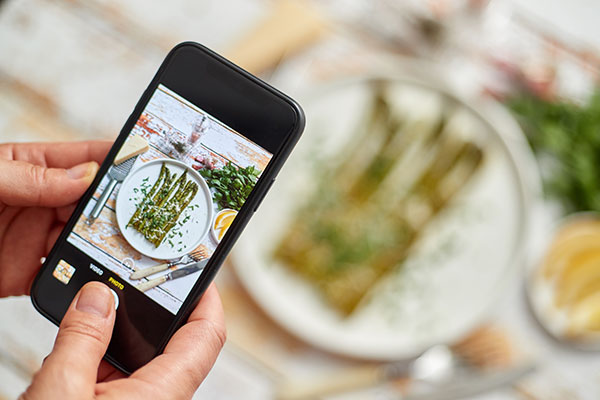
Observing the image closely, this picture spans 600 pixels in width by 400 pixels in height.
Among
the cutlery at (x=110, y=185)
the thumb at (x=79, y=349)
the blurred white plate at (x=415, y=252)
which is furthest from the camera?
the blurred white plate at (x=415, y=252)

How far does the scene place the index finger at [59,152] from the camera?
0.57 metres

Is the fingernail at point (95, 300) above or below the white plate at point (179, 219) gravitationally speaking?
below

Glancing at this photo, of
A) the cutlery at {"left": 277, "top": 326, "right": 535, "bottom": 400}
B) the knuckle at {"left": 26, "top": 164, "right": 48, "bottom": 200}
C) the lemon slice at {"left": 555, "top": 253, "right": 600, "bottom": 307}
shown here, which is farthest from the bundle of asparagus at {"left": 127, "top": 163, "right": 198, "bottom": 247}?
the lemon slice at {"left": 555, "top": 253, "right": 600, "bottom": 307}

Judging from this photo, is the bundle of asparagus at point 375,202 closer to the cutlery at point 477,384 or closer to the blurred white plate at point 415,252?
the blurred white plate at point 415,252

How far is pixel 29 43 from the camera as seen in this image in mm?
867

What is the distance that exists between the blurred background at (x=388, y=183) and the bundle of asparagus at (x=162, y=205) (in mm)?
279

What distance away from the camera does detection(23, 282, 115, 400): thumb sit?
38cm

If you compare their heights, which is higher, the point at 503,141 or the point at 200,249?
the point at 503,141

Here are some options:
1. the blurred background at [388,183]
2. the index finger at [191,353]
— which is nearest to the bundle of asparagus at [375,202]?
the blurred background at [388,183]

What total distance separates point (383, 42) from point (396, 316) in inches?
18.1

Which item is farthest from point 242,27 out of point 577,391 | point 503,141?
point 577,391

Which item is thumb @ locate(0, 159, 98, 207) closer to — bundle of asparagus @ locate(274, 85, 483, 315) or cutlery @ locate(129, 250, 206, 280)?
cutlery @ locate(129, 250, 206, 280)

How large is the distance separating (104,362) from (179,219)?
A: 0.16 m

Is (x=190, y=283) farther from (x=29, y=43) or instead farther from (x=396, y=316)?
(x=29, y=43)
